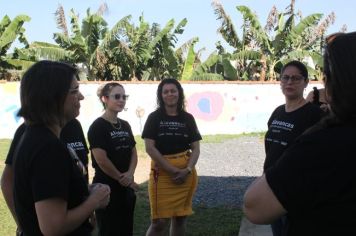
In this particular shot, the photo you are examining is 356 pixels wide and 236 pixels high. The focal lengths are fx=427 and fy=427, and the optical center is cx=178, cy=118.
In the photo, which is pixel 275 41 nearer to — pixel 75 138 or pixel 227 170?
pixel 227 170

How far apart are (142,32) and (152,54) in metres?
1.22

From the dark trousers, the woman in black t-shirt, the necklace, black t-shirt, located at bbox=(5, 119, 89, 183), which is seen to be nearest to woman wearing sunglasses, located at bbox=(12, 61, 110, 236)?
black t-shirt, located at bbox=(5, 119, 89, 183)

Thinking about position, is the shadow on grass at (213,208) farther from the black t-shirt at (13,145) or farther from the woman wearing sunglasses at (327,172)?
the woman wearing sunglasses at (327,172)

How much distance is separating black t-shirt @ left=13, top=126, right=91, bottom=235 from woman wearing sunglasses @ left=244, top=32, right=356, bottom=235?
0.88 meters

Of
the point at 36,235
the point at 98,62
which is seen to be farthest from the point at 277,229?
the point at 98,62

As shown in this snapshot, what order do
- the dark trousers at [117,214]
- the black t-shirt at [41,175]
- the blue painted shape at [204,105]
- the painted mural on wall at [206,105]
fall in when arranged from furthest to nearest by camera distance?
the blue painted shape at [204,105] < the painted mural on wall at [206,105] < the dark trousers at [117,214] < the black t-shirt at [41,175]

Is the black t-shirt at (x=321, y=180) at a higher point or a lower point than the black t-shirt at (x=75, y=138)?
higher

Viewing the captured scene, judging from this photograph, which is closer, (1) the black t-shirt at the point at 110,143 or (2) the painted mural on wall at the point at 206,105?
(1) the black t-shirt at the point at 110,143

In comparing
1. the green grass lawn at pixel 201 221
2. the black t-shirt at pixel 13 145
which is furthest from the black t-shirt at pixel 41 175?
the green grass lawn at pixel 201 221

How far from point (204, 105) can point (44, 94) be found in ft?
50.1

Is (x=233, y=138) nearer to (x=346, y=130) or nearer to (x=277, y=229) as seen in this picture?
(x=277, y=229)

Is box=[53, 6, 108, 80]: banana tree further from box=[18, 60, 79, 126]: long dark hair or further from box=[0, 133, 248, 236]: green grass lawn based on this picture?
box=[18, 60, 79, 126]: long dark hair

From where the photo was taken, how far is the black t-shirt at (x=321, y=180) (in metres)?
1.42

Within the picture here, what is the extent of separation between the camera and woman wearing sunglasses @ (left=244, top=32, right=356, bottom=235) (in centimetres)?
142
